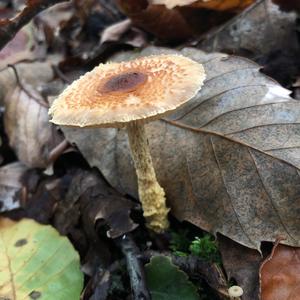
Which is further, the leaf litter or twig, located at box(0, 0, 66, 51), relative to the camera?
twig, located at box(0, 0, 66, 51)

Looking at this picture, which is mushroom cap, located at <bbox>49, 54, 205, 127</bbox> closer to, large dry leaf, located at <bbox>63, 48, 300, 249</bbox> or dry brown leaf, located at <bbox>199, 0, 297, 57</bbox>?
large dry leaf, located at <bbox>63, 48, 300, 249</bbox>

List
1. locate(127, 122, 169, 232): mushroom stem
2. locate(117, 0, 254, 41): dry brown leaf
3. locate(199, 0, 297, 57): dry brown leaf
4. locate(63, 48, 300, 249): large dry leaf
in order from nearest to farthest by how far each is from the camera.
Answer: locate(63, 48, 300, 249): large dry leaf, locate(127, 122, 169, 232): mushroom stem, locate(199, 0, 297, 57): dry brown leaf, locate(117, 0, 254, 41): dry brown leaf

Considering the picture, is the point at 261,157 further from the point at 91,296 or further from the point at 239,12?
the point at 239,12

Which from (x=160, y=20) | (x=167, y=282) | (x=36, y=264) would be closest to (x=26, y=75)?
(x=160, y=20)

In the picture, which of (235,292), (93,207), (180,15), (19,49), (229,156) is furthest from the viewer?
(19,49)

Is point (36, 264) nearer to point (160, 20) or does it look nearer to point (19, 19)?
point (19, 19)

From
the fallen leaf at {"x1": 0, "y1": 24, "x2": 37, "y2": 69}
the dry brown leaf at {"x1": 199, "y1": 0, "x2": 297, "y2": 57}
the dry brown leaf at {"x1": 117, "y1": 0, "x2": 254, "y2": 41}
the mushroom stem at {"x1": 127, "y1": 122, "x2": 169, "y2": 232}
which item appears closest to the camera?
the mushroom stem at {"x1": 127, "y1": 122, "x2": 169, "y2": 232}

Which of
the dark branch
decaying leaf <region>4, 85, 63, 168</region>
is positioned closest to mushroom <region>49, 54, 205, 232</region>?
the dark branch
